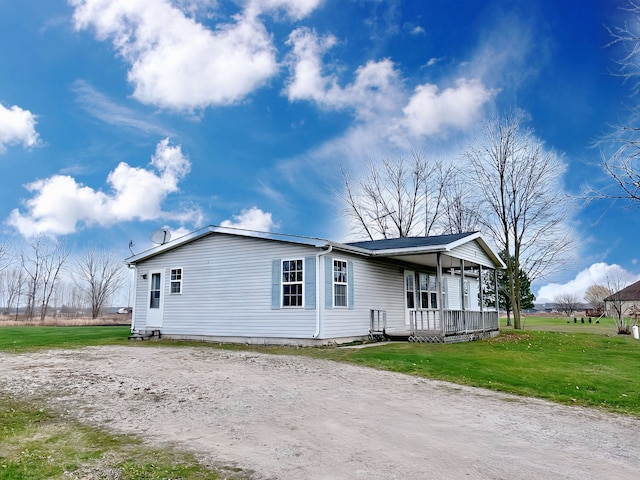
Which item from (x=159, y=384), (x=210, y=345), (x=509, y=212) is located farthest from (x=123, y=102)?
(x=509, y=212)

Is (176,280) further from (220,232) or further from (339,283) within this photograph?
(339,283)

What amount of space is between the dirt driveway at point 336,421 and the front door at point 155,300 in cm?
745

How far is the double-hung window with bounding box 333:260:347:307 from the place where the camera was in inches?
589

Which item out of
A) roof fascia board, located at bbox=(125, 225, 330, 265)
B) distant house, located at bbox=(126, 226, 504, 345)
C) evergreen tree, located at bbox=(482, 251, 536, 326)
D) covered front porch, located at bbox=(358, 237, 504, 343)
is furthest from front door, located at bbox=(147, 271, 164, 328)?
evergreen tree, located at bbox=(482, 251, 536, 326)

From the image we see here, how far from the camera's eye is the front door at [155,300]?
17.9m

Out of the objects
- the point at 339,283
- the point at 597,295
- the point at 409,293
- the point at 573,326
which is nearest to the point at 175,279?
the point at 339,283

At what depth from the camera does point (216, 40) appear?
Answer: 15148 millimetres

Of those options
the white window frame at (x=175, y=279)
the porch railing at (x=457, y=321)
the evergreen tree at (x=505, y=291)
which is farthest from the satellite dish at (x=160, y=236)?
the evergreen tree at (x=505, y=291)

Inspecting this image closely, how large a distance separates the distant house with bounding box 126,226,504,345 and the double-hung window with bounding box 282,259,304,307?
3 cm

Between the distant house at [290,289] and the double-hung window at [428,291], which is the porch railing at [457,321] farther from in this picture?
the double-hung window at [428,291]

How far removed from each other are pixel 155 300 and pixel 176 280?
147 centimetres

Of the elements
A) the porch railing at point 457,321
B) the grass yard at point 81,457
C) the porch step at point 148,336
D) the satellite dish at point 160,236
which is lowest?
the grass yard at point 81,457

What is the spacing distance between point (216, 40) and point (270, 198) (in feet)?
28.3

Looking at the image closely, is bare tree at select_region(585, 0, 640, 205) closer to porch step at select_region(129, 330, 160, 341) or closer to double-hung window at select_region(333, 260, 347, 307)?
double-hung window at select_region(333, 260, 347, 307)
